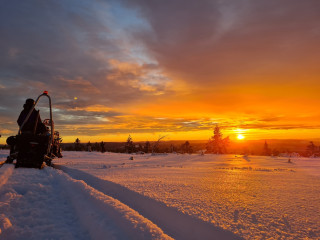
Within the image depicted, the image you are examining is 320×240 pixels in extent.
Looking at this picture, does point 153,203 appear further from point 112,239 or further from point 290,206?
point 290,206

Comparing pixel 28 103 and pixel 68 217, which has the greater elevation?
pixel 28 103

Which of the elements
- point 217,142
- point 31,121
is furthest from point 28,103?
point 217,142

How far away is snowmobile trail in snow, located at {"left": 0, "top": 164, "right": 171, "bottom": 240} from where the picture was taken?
2.45m

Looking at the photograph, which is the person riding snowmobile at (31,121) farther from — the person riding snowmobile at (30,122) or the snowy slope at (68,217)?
the snowy slope at (68,217)

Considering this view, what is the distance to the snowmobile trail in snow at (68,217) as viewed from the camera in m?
2.45

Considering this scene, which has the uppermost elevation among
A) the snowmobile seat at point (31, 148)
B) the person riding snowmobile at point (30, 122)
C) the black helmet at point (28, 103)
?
the black helmet at point (28, 103)

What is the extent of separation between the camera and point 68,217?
3.14 m

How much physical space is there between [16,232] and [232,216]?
2638mm

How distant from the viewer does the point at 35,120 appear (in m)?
7.26

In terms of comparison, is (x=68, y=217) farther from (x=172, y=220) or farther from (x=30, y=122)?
(x=30, y=122)

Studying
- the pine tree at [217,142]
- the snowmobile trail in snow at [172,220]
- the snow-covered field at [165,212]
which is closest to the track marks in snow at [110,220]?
the snow-covered field at [165,212]

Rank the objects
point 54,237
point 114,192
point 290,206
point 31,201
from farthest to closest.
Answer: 1. point 114,192
2. point 31,201
3. point 290,206
4. point 54,237

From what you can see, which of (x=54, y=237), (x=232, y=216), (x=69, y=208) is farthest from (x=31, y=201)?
(x=232, y=216)

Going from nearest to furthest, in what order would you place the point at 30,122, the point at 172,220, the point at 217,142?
the point at 172,220, the point at 30,122, the point at 217,142
